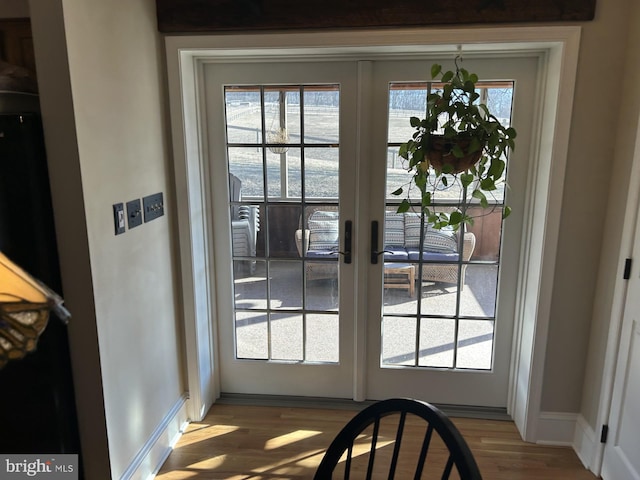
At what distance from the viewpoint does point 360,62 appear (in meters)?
2.28

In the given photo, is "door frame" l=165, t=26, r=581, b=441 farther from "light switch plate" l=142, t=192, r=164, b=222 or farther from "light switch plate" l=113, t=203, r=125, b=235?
"light switch plate" l=113, t=203, r=125, b=235

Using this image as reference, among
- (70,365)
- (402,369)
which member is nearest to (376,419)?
(70,365)

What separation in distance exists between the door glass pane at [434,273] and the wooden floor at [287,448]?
0.40 m

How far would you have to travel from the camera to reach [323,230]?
2.52 m

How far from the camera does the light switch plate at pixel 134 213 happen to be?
1902 millimetres

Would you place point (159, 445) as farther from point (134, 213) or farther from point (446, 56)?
point (446, 56)

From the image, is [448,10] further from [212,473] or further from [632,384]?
[212,473]

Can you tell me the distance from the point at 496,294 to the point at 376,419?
5.08 ft

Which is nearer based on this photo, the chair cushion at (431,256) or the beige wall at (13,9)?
the beige wall at (13,9)

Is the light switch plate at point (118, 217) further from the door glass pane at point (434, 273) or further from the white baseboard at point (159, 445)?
the door glass pane at point (434, 273)

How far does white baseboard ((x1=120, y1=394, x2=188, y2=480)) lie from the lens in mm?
2020

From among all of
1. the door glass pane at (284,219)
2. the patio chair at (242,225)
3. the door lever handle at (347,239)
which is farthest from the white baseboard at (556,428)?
the patio chair at (242,225)

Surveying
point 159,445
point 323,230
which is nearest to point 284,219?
point 323,230

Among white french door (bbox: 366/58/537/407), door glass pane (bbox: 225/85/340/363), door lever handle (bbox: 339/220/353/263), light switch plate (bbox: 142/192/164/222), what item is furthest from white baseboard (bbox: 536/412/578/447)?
light switch plate (bbox: 142/192/164/222)
